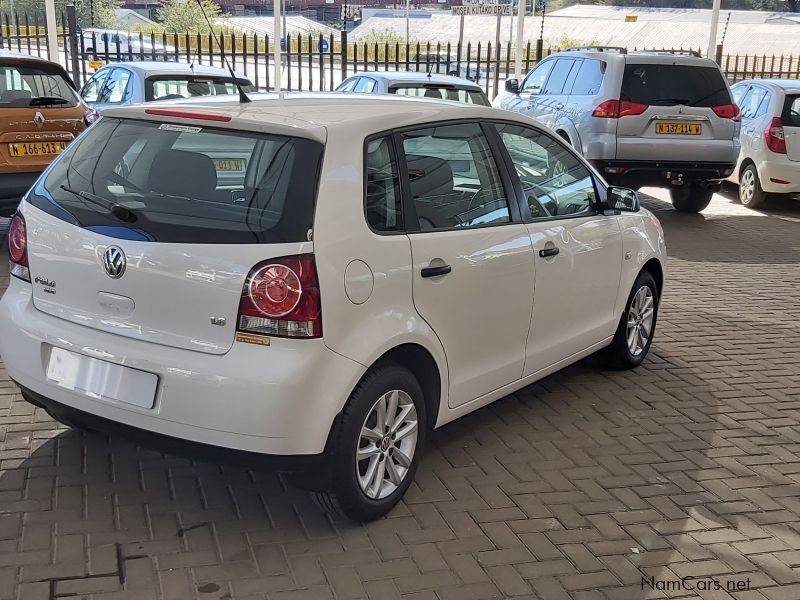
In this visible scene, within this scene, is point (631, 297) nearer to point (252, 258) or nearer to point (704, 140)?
point (252, 258)

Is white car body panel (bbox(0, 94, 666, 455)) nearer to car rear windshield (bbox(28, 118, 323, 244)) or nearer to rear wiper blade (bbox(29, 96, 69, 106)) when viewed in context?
car rear windshield (bbox(28, 118, 323, 244))

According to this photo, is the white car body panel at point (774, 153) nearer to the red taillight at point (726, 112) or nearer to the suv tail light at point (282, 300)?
the red taillight at point (726, 112)

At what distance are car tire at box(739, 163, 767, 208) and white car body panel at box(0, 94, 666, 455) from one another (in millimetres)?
9361

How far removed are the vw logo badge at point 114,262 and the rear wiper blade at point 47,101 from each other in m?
5.40

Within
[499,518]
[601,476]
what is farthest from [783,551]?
[499,518]

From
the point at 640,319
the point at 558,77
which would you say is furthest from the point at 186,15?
the point at 640,319

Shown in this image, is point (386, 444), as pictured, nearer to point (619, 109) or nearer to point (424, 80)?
point (424, 80)

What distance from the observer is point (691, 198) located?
12.4m

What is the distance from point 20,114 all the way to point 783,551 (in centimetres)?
697

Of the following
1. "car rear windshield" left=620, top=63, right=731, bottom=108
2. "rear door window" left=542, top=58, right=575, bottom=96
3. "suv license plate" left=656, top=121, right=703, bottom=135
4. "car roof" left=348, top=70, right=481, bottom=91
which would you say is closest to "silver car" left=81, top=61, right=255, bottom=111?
"car roof" left=348, top=70, right=481, bottom=91

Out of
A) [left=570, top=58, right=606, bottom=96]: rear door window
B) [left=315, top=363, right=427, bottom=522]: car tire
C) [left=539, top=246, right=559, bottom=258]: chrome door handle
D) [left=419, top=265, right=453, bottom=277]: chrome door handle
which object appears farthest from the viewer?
[left=570, top=58, right=606, bottom=96]: rear door window

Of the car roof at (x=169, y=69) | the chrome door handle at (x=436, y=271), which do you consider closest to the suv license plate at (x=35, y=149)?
the car roof at (x=169, y=69)

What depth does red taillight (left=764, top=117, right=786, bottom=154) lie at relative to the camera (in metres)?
12.1

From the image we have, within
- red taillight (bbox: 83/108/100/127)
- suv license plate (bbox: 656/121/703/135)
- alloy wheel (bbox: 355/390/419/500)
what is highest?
red taillight (bbox: 83/108/100/127)
